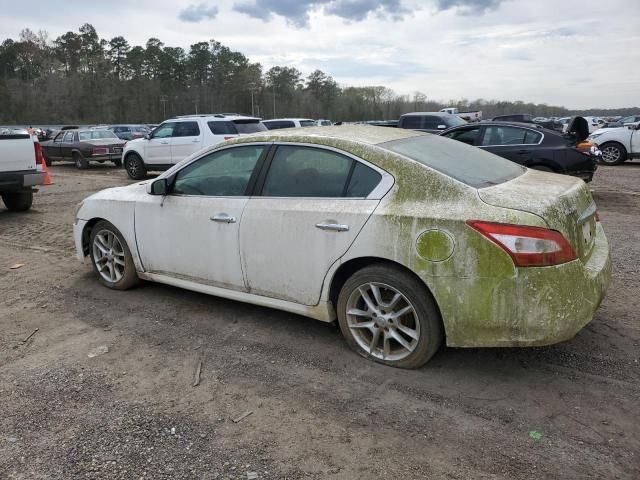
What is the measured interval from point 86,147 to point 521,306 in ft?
63.1

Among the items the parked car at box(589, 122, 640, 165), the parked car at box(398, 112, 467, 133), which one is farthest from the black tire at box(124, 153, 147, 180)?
the parked car at box(589, 122, 640, 165)

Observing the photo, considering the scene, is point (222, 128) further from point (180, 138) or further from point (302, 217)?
point (302, 217)

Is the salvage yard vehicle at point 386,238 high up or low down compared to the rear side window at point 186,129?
down

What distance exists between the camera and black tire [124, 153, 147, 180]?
→ 15922 mm

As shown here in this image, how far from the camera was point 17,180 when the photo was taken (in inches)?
356

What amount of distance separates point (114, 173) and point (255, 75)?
75.3 meters

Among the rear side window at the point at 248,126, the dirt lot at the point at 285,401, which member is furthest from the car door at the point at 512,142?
the rear side window at the point at 248,126

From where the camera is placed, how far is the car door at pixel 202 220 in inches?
164

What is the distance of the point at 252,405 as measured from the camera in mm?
3166

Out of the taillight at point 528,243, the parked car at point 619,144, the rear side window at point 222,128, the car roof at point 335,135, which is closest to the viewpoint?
the taillight at point 528,243

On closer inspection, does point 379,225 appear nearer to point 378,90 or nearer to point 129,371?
point 129,371

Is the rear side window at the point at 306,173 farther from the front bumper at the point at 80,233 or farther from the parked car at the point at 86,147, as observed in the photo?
the parked car at the point at 86,147

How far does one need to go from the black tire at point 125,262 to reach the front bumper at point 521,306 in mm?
3138

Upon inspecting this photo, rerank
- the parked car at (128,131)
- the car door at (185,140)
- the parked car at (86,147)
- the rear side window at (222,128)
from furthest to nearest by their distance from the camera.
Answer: the parked car at (128,131) < the parked car at (86,147) < the car door at (185,140) < the rear side window at (222,128)
